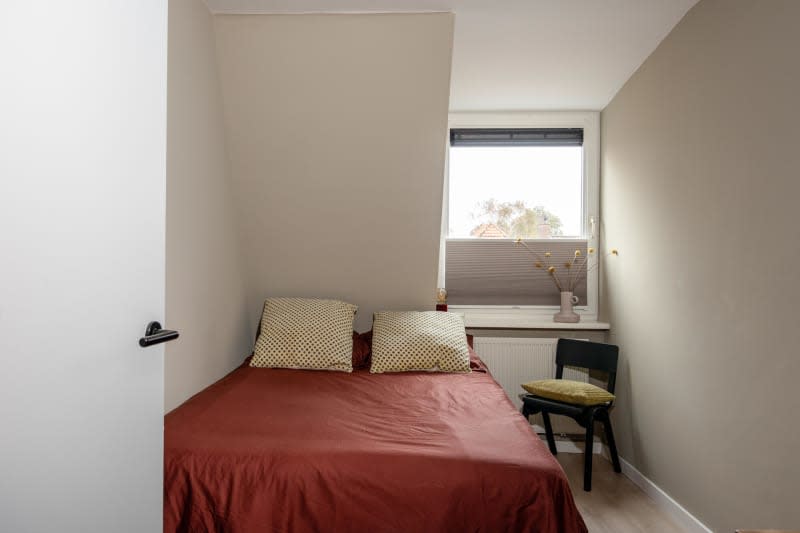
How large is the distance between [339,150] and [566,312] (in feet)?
6.29

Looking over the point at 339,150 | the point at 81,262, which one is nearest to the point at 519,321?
the point at 339,150

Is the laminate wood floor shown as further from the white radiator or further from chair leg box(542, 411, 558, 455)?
the white radiator

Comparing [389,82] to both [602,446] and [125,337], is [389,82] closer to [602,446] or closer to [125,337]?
[125,337]

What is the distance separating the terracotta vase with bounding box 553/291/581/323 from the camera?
3.70 m

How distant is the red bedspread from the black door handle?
615mm

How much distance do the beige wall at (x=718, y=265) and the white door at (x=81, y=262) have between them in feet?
6.50

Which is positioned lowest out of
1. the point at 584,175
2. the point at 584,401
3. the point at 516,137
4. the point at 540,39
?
the point at 584,401

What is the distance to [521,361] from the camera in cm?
372

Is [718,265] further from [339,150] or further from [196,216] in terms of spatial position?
[196,216]

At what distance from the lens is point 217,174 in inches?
111

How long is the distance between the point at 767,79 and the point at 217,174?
8.04ft

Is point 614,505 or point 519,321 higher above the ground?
point 519,321

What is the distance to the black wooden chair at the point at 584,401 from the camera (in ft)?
9.66

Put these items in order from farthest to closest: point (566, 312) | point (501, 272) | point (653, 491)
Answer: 1. point (501, 272)
2. point (566, 312)
3. point (653, 491)
